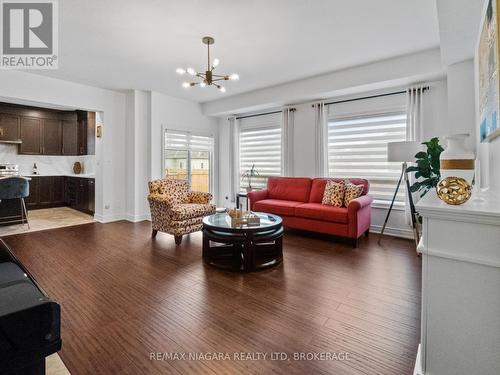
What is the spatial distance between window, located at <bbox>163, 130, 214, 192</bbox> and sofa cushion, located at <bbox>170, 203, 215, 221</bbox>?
6.82ft

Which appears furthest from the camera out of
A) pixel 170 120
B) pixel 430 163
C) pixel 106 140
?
pixel 170 120

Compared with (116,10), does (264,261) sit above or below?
below

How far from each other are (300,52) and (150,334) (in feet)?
12.2

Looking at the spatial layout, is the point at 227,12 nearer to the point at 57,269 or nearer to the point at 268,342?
the point at 268,342

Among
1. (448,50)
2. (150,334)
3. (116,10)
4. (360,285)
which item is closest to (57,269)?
(150,334)

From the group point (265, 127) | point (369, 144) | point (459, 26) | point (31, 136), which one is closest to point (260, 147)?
point (265, 127)

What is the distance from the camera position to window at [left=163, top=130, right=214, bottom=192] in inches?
237

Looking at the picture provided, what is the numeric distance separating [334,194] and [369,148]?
1146 millimetres

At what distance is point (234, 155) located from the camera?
6582 millimetres

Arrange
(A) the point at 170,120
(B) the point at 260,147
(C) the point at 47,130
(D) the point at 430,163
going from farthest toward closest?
(C) the point at 47,130
(B) the point at 260,147
(A) the point at 170,120
(D) the point at 430,163

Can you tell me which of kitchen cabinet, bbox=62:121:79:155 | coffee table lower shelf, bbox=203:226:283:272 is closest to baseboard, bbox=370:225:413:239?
coffee table lower shelf, bbox=203:226:283:272

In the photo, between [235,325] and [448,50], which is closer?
[235,325]

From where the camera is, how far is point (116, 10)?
2.68 m

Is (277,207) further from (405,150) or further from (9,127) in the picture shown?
(9,127)
